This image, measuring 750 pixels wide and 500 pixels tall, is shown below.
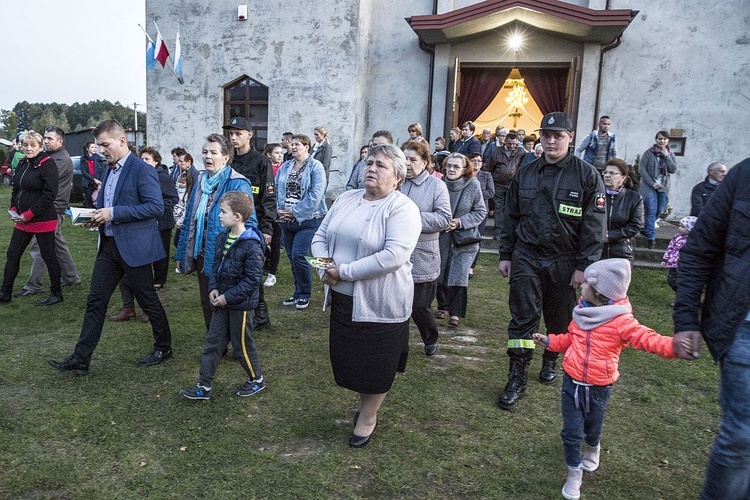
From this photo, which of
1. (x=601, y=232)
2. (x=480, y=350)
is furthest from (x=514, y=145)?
(x=601, y=232)

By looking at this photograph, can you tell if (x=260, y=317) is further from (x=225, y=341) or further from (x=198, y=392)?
(x=198, y=392)

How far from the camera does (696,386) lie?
4.51m

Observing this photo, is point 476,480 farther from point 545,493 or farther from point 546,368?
point 546,368

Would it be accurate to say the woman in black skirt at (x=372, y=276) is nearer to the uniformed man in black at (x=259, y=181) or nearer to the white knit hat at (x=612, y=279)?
the white knit hat at (x=612, y=279)

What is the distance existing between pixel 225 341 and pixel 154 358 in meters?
1.00

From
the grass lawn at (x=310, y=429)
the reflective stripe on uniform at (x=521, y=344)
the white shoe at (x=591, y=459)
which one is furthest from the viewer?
the reflective stripe on uniform at (x=521, y=344)

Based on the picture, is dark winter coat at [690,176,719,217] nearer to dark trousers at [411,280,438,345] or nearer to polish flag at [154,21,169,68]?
dark trousers at [411,280,438,345]

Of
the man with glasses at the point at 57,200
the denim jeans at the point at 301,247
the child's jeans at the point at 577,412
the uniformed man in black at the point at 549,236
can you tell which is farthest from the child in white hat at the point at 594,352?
the man with glasses at the point at 57,200

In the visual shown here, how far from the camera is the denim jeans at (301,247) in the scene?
6.28m

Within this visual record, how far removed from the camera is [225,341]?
13.3 ft

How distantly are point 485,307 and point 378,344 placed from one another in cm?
382

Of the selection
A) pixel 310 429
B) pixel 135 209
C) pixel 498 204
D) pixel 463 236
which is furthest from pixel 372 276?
pixel 498 204

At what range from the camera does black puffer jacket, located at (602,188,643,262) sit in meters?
5.59

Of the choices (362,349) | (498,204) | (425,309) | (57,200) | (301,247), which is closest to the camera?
(362,349)
